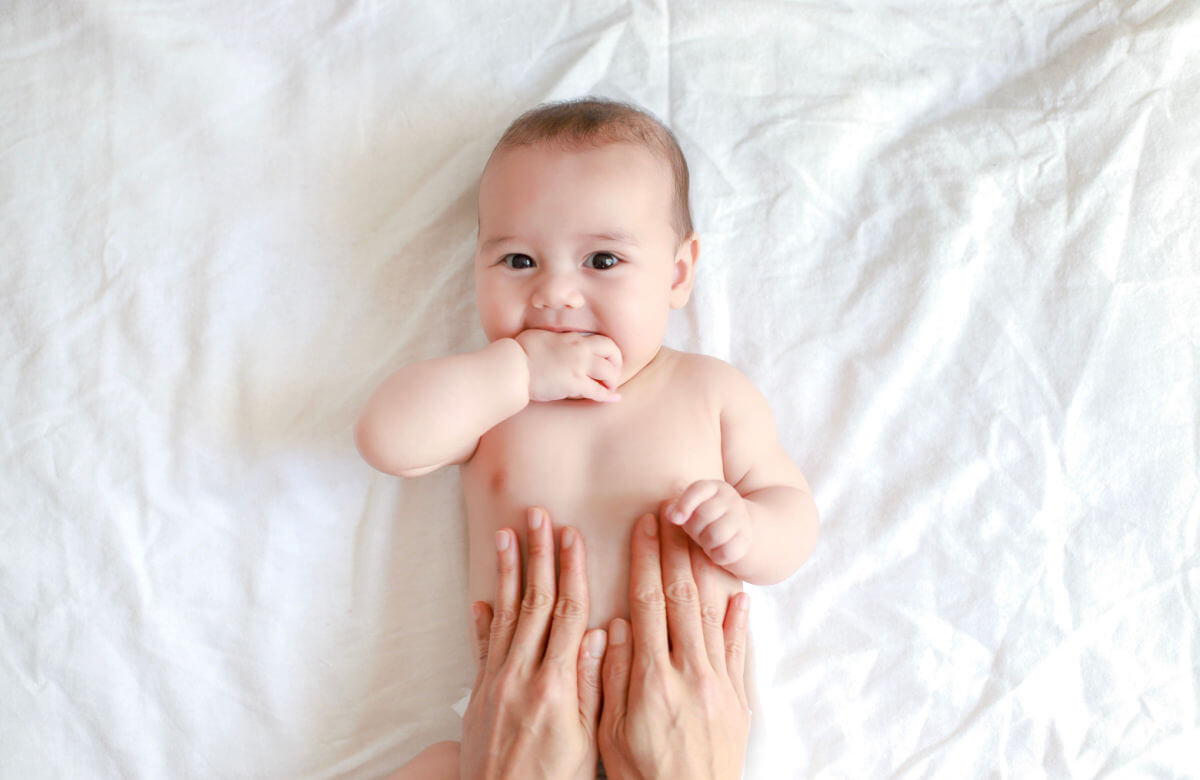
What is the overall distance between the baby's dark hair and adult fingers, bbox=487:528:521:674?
58 cm

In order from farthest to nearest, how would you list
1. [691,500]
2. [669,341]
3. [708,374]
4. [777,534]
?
[669,341]
[708,374]
[777,534]
[691,500]

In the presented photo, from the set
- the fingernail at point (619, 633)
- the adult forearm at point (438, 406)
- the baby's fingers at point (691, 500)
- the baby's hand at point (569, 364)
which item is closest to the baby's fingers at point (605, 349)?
the baby's hand at point (569, 364)

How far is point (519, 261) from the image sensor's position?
1.43 meters

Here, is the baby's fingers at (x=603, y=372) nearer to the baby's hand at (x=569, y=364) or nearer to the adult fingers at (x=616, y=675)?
the baby's hand at (x=569, y=364)

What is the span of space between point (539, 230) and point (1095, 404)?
99 centimetres

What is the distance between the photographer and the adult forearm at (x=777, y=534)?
1358 mm

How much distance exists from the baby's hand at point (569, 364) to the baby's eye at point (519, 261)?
0.10 metres

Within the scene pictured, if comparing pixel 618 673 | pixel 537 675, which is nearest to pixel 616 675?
pixel 618 673

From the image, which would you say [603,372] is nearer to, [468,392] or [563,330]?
[563,330]

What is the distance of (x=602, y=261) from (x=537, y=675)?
0.63 metres

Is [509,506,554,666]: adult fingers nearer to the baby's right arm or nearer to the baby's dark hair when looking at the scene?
the baby's right arm

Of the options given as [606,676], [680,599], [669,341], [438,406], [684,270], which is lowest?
[606,676]

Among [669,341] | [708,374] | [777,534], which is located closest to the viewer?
[777,534]

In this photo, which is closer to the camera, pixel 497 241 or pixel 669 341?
pixel 497 241
